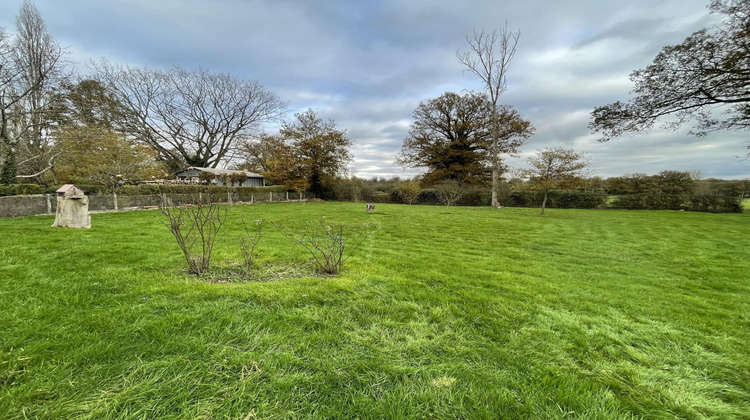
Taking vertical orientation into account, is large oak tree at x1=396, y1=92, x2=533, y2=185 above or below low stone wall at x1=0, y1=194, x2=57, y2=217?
above

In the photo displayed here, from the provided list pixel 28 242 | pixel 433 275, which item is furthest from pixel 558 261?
pixel 28 242

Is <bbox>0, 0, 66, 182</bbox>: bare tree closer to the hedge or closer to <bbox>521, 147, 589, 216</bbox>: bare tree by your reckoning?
the hedge

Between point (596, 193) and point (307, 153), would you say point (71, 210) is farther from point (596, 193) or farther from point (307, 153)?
point (596, 193)

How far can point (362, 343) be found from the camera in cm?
189

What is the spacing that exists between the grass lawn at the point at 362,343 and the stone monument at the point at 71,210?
12.7 ft

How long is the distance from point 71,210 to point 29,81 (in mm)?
11390

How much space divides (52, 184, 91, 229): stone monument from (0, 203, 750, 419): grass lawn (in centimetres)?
386

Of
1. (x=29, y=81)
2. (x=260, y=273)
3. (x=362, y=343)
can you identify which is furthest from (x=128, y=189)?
(x=362, y=343)

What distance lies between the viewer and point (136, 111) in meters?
22.9

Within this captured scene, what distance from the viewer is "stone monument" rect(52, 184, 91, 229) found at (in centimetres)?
658

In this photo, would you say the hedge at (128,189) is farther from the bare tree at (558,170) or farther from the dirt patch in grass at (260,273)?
the bare tree at (558,170)

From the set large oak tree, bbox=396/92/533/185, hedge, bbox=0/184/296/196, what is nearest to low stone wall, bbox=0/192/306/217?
hedge, bbox=0/184/296/196

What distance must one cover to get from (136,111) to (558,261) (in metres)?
31.9

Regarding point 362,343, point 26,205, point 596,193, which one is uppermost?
point 596,193
